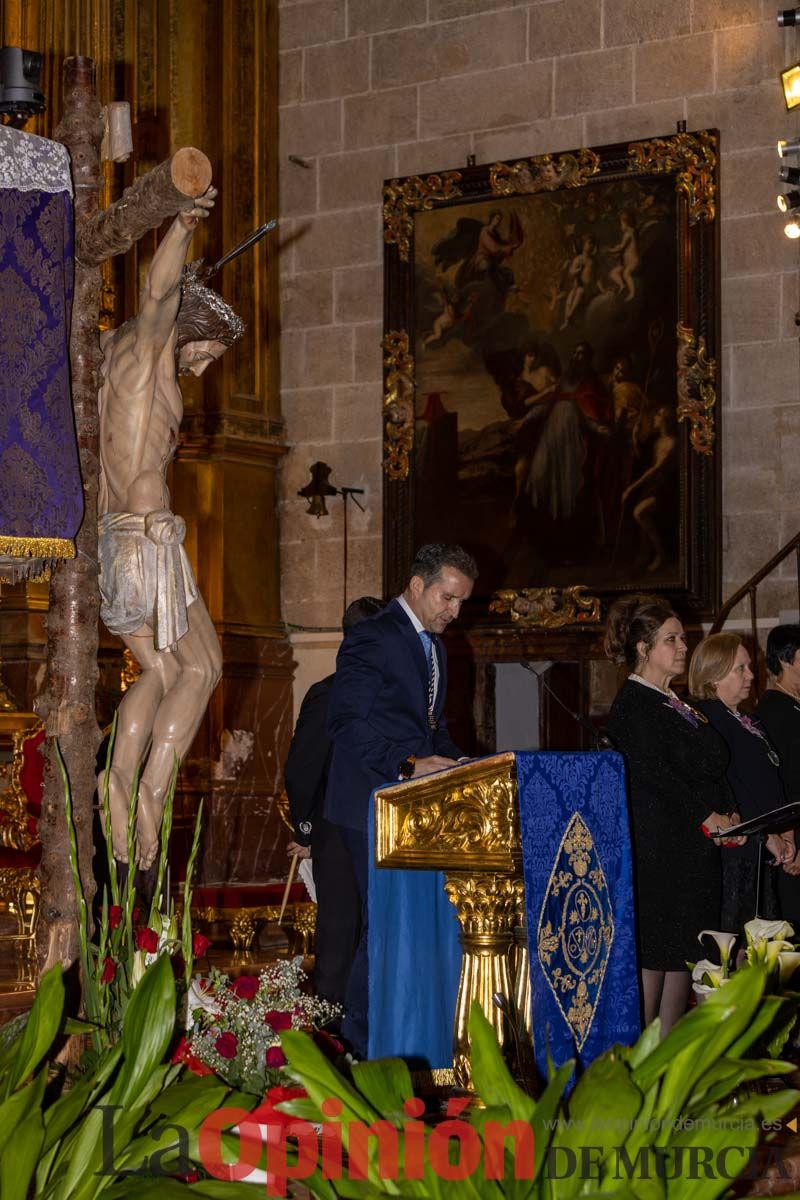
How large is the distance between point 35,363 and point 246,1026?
1928 mm

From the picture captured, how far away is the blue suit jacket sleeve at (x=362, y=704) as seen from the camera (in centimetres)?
495

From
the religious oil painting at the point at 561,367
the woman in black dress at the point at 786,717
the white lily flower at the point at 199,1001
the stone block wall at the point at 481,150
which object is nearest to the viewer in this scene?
the white lily flower at the point at 199,1001

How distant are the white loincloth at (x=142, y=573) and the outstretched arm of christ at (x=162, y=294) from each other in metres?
0.52

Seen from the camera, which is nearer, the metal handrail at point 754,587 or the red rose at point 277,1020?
the red rose at point 277,1020

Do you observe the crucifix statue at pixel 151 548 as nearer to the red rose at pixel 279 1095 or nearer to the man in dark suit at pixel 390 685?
the man in dark suit at pixel 390 685

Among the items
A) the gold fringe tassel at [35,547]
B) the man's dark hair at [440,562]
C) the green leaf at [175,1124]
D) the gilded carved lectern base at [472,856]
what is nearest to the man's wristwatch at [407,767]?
the gilded carved lectern base at [472,856]

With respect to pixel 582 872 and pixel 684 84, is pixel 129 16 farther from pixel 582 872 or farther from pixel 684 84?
pixel 582 872

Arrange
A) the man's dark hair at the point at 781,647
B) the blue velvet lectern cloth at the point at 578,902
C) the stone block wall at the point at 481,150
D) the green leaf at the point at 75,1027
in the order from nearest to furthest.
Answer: the green leaf at the point at 75,1027, the blue velvet lectern cloth at the point at 578,902, the man's dark hair at the point at 781,647, the stone block wall at the point at 481,150

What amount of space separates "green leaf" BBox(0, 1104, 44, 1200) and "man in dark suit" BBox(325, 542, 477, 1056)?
2.43m

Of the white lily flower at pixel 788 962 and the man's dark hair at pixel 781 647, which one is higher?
the man's dark hair at pixel 781 647

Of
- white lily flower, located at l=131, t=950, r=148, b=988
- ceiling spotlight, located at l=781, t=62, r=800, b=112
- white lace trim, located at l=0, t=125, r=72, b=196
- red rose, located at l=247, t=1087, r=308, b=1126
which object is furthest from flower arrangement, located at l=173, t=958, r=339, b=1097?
ceiling spotlight, located at l=781, t=62, r=800, b=112

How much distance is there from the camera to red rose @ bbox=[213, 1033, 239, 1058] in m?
3.62

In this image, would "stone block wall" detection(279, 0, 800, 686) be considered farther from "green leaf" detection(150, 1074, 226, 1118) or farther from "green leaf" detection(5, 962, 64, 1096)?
"green leaf" detection(5, 962, 64, 1096)

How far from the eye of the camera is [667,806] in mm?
5227
